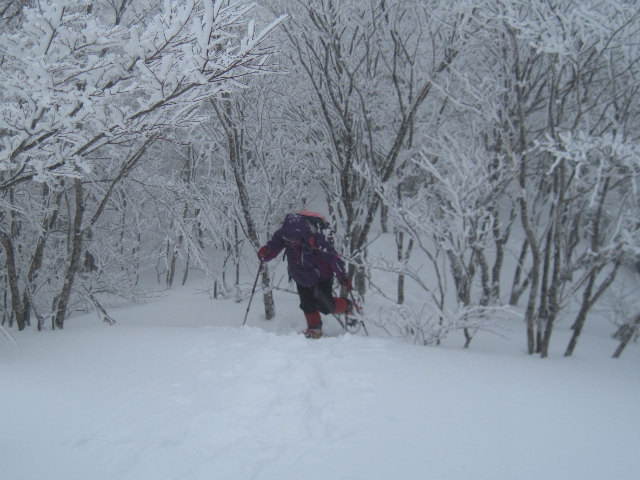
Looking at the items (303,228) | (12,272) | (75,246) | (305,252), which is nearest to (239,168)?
(303,228)

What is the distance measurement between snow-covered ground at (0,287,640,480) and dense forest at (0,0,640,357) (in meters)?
1.35

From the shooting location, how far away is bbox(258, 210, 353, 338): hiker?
15.5ft

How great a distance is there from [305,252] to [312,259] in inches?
4.8

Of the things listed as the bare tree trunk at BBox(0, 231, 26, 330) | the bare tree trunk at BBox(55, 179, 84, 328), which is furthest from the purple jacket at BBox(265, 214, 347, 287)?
the bare tree trunk at BBox(0, 231, 26, 330)

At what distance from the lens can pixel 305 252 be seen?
4.81 metres

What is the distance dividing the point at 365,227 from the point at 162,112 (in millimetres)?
3370

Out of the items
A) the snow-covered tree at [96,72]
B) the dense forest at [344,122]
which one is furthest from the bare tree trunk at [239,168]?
the snow-covered tree at [96,72]

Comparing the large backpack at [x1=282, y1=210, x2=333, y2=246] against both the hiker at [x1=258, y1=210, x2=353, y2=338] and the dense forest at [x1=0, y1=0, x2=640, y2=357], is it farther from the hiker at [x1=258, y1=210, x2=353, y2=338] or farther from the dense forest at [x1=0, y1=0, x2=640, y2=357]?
the dense forest at [x1=0, y1=0, x2=640, y2=357]

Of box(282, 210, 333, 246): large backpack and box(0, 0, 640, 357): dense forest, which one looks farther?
box(282, 210, 333, 246): large backpack

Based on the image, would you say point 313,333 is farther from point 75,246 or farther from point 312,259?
point 75,246

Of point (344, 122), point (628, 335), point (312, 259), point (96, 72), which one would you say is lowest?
point (628, 335)

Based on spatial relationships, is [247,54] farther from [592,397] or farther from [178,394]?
[592,397]

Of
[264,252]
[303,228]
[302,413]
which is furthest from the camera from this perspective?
[264,252]

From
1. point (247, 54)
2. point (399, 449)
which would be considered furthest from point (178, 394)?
point (247, 54)
